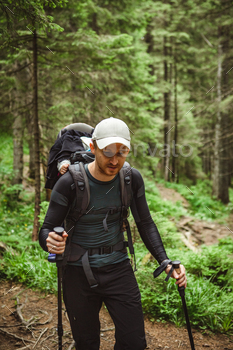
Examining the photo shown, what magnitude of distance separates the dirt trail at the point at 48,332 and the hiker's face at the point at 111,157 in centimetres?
303

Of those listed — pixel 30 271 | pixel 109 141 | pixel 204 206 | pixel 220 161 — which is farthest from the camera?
pixel 220 161

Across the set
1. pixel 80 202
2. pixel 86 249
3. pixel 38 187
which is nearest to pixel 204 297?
pixel 86 249

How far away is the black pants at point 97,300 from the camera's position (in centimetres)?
252

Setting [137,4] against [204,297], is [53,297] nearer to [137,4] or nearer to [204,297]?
[204,297]

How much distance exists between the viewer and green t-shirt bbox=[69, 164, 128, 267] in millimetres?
2568

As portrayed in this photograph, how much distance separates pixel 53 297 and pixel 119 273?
3.22 meters

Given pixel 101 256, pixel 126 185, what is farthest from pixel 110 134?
pixel 101 256

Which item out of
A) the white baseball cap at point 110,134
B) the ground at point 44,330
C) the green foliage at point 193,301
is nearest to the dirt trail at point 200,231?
the green foliage at point 193,301

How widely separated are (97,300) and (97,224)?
78 cm

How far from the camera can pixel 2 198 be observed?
9883 millimetres

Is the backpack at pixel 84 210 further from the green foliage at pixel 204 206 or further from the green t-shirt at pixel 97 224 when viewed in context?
the green foliage at pixel 204 206

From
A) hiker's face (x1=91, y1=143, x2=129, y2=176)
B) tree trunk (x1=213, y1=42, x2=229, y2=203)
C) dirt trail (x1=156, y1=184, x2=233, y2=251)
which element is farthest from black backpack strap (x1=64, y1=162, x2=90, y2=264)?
tree trunk (x1=213, y1=42, x2=229, y2=203)

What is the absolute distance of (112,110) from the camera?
423 inches

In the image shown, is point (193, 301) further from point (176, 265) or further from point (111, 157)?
point (111, 157)
